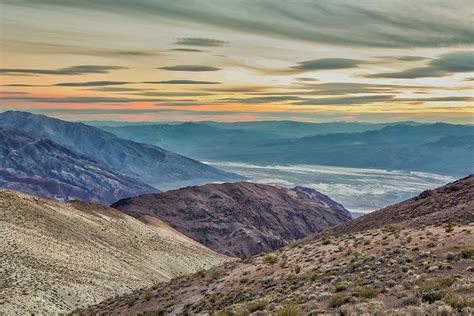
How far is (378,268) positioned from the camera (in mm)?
23656

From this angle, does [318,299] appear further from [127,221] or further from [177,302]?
[127,221]

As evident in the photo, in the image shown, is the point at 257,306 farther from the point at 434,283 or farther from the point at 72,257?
the point at 72,257

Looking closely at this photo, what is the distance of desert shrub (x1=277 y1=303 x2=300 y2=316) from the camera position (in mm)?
17917

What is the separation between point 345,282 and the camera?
21.9 m

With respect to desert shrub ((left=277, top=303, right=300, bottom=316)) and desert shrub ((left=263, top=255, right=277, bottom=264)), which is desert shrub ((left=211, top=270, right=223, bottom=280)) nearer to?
desert shrub ((left=263, top=255, right=277, bottom=264))

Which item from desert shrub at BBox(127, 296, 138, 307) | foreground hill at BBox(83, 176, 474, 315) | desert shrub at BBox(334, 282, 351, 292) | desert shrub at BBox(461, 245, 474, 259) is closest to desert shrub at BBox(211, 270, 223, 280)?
foreground hill at BBox(83, 176, 474, 315)

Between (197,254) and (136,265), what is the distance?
21.2 meters

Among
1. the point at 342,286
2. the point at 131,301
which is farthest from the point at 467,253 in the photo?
the point at 131,301

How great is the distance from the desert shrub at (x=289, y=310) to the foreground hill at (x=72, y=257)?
72.3 feet

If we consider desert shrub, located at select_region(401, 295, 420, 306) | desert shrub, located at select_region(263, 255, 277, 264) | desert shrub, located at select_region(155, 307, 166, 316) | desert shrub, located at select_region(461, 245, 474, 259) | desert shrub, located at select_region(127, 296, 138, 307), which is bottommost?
desert shrub, located at select_region(127, 296, 138, 307)

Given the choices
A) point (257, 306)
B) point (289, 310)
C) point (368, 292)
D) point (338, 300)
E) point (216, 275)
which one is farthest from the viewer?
point (216, 275)

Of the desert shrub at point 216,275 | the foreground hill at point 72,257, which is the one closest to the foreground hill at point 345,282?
the desert shrub at point 216,275

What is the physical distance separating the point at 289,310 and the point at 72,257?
124 feet

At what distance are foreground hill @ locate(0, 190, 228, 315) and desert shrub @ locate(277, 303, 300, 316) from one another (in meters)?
22.0
